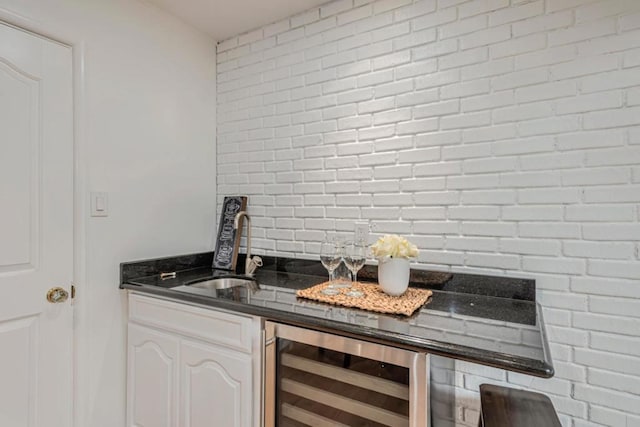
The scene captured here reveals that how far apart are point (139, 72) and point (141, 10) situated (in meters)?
0.35

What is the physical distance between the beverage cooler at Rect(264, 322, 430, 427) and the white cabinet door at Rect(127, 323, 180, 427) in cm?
55

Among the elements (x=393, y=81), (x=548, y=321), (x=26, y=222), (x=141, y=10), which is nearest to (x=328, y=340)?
(x=548, y=321)

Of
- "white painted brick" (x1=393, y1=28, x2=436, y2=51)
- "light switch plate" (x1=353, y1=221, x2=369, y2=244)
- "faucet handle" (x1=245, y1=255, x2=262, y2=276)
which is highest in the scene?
"white painted brick" (x1=393, y1=28, x2=436, y2=51)

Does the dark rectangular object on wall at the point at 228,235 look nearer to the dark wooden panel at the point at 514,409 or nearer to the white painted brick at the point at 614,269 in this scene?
the dark wooden panel at the point at 514,409

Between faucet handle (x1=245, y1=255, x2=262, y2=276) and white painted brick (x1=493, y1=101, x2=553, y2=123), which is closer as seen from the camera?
white painted brick (x1=493, y1=101, x2=553, y2=123)

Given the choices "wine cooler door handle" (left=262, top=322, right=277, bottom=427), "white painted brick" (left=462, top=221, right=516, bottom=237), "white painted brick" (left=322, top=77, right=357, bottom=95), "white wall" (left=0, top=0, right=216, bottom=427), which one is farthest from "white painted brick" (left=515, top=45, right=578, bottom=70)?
"white wall" (left=0, top=0, right=216, bottom=427)

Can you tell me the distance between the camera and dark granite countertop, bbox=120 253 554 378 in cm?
97

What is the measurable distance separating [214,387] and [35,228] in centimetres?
105

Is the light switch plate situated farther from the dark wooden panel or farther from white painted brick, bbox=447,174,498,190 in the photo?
the dark wooden panel

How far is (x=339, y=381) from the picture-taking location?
1.20m

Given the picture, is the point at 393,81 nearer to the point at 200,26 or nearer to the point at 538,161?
the point at 538,161

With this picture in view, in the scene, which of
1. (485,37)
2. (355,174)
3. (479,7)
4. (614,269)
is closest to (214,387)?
(355,174)

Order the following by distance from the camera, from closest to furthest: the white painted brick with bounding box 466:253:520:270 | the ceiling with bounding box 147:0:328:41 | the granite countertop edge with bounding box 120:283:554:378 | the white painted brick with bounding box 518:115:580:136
→ the granite countertop edge with bounding box 120:283:554:378 < the white painted brick with bounding box 518:115:580:136 < the white painted brick with bounding box 466:253:520:270 < the ceiling with bounding box 147:0:328:41

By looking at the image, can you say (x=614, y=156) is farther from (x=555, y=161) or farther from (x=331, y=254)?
(x=331, y=254)
